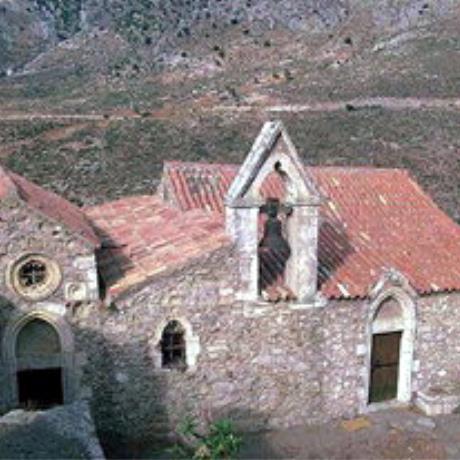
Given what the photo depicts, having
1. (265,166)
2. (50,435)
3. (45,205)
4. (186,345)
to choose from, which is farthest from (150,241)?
(50,435)

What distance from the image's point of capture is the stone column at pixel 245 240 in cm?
1402

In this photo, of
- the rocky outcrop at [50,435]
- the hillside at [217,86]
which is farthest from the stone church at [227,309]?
the hillside at [217,86]

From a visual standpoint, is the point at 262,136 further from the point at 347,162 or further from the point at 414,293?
the point at 347,162

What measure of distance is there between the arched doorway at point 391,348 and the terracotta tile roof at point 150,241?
4017 mm

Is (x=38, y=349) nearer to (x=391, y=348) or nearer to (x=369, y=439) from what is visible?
(x=369, y=439)

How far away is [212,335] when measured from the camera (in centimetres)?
1427

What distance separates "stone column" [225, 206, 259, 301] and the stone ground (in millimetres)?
2994

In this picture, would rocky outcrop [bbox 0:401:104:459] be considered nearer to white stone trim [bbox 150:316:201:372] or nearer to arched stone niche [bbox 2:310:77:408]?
arched stone niche [bbox 2:310:77:408]

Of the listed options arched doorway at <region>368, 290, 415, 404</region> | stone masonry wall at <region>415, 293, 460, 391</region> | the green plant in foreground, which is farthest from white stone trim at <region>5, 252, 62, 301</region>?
stone masonry wall at <region>415, 293, 460, 391</region>

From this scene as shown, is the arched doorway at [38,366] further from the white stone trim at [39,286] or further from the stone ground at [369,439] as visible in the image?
the stone ground at [369,439]

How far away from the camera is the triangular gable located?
14.1 metres

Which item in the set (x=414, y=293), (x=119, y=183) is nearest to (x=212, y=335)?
(x=414, y=293)

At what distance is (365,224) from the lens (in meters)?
17.8

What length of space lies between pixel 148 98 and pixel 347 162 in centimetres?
2553
